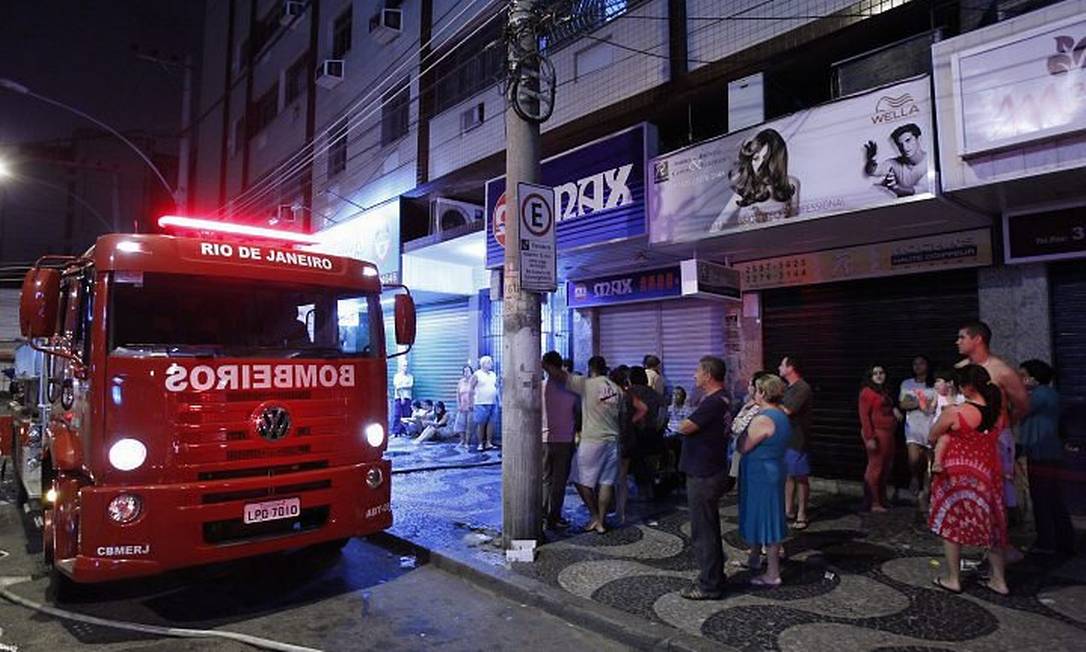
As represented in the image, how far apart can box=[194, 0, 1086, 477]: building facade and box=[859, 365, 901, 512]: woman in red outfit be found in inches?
45.3

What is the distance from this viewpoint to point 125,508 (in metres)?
4.57

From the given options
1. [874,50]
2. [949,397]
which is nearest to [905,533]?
[949,397]

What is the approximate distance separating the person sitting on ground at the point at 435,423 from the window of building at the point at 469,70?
6924mm

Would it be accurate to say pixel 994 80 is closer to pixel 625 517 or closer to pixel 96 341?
pixel 625 517

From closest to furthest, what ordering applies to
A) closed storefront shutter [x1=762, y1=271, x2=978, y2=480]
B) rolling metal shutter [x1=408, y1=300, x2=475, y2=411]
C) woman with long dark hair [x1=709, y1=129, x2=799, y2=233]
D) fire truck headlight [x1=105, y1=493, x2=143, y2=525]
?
fire truck headlight [x1=105, y1=493, x2=143, y2=525] → woman with long dark hair [x1=709, y1=129, x2=799, y2=233] → closed storefront shutter [x1=762, y1=271, x2=978, y2=480] → rolling metal shutter [x1=408, y1=300, x2=475, y2=411]

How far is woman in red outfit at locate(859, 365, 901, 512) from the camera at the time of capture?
7656mm

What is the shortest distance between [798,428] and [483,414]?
7738 millimetres

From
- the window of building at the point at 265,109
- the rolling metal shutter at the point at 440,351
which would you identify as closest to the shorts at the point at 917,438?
the rolling metal shutter at the point at 440,351

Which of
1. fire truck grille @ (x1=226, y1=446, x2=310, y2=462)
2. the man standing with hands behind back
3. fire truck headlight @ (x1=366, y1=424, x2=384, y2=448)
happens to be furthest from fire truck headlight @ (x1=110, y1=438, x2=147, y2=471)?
the man standing with hands behind back

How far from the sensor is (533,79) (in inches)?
263

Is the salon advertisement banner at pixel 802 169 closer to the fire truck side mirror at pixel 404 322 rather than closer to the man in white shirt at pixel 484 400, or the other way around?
the fire truck side mirror at pixel 404 322

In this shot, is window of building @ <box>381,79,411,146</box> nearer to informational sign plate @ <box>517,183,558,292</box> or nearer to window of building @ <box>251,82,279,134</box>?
window of building @ <box>251,82,279,134</box>

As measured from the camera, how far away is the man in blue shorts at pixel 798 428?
23.1 ft

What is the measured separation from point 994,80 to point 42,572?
32.0ft
